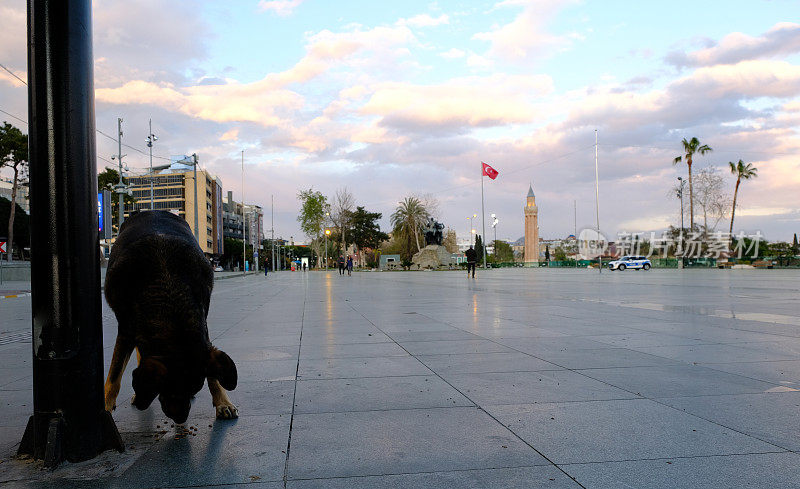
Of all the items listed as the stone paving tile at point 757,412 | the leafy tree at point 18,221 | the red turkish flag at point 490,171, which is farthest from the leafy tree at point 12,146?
the stone paving tile at point 757,412

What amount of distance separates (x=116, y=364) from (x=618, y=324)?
697 centimetres

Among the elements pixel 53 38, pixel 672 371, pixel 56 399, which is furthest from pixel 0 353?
pixel 672 371

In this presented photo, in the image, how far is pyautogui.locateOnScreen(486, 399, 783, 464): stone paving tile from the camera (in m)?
2.85

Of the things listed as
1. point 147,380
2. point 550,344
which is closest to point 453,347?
point 550,344

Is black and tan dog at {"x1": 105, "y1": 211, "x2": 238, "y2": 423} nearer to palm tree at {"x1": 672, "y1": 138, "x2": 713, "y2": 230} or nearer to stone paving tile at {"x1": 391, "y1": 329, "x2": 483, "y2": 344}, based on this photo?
stone paving tile at {"x1": 391, "y1": 329, "x2": 483, "y2": 344}

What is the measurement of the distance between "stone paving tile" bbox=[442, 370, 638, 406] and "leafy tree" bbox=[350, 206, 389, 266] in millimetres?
88060

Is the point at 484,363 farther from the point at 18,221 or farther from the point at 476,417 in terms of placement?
the point at 18,221

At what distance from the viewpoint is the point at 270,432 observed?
3283 millimetres

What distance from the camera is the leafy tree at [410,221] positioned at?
80.1 meters

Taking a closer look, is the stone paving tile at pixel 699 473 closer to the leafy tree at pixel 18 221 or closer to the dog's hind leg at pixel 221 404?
the dog's hind leg at pixel 221 404

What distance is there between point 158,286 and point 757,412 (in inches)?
144

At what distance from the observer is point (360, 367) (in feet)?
17.1

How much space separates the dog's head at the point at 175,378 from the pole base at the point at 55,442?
0.45 m

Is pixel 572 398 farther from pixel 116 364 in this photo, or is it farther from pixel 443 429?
pixel 116 364
